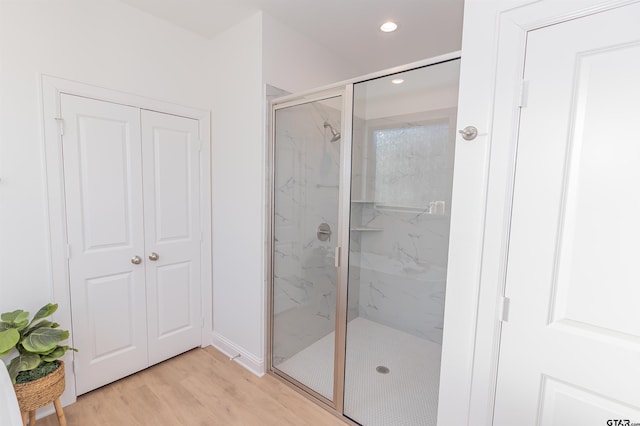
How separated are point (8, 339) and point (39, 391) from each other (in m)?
0.37

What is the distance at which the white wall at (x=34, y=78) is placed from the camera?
163 cm

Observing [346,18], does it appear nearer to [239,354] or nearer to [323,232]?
[323,232]

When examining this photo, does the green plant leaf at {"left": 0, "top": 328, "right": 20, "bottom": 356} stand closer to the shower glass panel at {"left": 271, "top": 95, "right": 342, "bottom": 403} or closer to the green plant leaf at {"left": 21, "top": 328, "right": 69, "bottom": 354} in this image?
the green plant leaf at {"left": 21, "top": 328, "right": 69, "bottom": 354}

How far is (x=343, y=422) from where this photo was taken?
1.89 m

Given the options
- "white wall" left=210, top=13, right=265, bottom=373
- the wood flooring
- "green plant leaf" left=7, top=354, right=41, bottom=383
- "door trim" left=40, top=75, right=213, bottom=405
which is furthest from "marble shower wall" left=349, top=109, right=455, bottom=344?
"green plant leaf" left=7, top=354, right=41, bottom=383

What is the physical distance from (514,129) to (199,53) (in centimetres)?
242

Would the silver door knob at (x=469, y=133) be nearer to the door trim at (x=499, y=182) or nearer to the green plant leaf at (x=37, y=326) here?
the door trim at (x=499, y=182)

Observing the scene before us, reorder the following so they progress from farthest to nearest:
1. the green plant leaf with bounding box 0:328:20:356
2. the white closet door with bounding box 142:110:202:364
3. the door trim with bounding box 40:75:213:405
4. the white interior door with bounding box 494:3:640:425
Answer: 1. the white closet door with bounding box 142:110:202:364
2. the door trim with bounding box 40:75:213:405
3. the green plant leaf with bounding box 0:328:20:356
4. the white interior door with bounding box 494:3:640:425

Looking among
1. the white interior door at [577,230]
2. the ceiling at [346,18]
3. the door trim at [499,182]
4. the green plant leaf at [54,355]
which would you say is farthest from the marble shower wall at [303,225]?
the green plant leaf at [54,355]

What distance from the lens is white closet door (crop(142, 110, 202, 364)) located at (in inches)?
88.4

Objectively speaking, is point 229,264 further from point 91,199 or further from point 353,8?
point 353,8

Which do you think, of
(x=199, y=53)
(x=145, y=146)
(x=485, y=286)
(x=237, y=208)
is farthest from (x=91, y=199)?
(x=485, y=286)

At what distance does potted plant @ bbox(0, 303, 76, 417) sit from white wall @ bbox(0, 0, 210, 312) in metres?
0.23

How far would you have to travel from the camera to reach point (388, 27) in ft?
7.44
